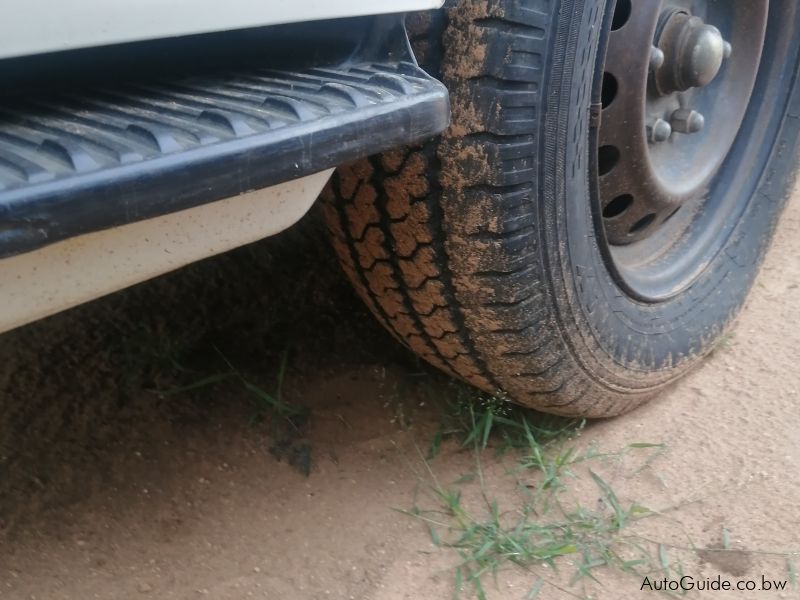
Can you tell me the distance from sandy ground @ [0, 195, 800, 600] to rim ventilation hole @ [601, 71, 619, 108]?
620 millimetres

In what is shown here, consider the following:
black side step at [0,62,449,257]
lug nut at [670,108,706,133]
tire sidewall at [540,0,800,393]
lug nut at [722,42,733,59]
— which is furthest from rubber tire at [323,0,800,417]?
lug nut at [722,42,733,59]

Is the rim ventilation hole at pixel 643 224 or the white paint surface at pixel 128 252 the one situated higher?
the white paint surface at pixel 128 252

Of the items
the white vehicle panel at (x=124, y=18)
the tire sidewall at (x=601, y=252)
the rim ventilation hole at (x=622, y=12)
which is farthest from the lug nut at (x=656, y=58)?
the white vehicle panel at (x=124, y=18)

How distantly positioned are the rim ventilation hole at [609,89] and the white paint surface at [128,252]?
635 mm

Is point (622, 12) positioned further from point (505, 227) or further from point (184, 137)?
point (184, 137)

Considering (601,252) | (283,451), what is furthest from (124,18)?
(283,451)

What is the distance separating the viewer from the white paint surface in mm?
718

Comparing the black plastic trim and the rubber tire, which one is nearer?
the black plastic trim

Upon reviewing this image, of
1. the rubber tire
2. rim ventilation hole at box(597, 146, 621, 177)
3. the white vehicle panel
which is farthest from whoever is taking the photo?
rim ventilation hole at box(597, 146, 621, 177)

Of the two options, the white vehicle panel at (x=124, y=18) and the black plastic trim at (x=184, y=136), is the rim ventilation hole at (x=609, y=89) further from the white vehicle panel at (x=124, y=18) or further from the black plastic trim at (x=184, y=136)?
the white vehicle panel at (x=124, y=18)

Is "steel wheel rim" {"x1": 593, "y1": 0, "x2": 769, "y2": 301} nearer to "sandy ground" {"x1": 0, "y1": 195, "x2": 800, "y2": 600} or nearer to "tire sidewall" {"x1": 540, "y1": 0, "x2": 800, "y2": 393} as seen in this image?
"tire sidewall" {"x1": 540, "y1": 0, "x2": 800, "y2": 393}

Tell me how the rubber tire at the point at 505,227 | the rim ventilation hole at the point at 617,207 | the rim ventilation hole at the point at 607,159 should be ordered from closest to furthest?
the rubber tire at the point at 505,227 → the rim ventilation hole at the point at 607,159 → the rim ventilation hole at the point at 617,207

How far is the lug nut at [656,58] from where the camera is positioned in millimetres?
1444

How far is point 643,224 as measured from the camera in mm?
1639
